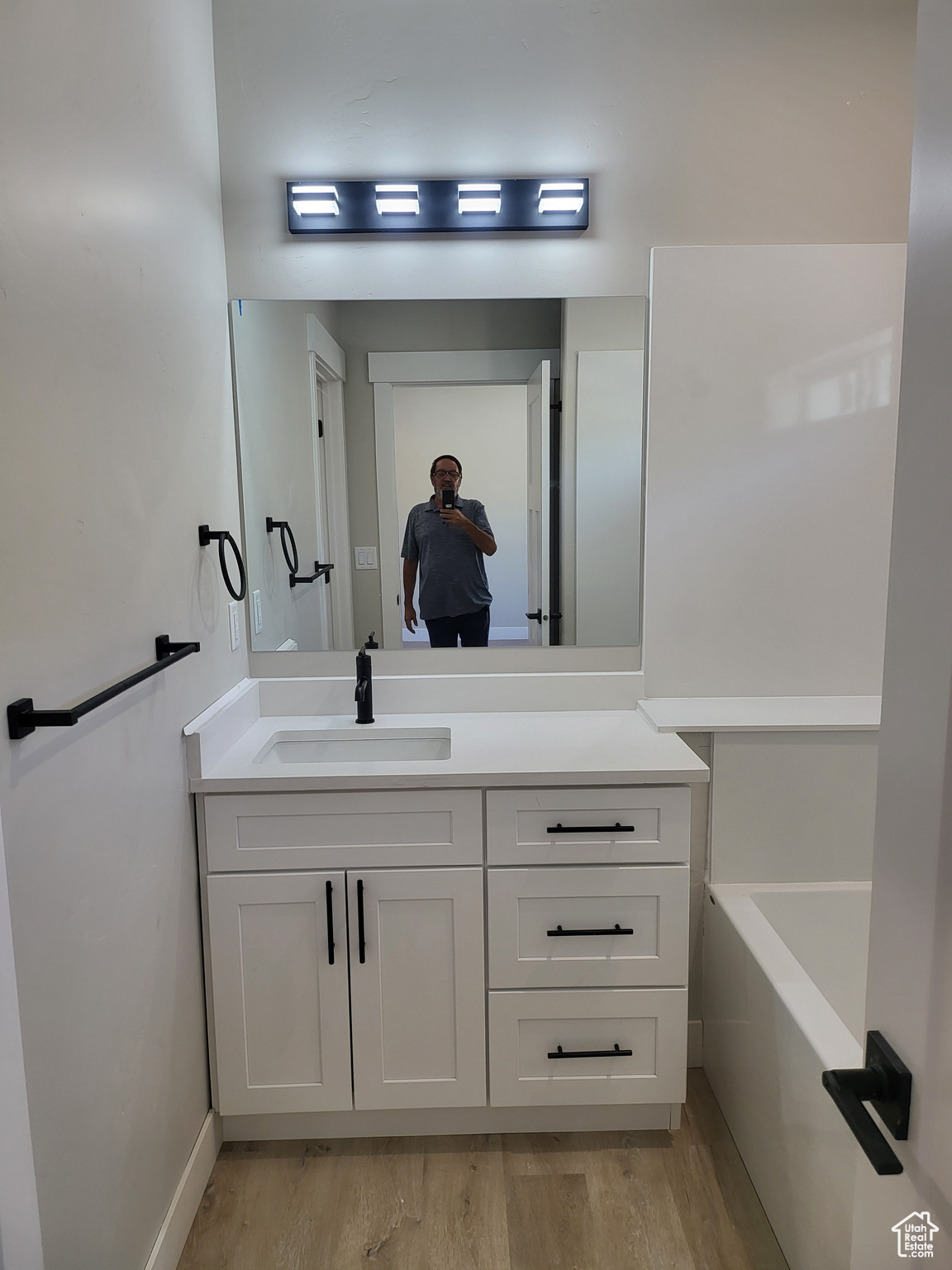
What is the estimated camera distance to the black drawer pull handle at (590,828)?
182 centimetres

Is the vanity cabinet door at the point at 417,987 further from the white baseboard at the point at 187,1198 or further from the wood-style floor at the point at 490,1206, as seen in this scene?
the white baseboard at the point at 187,1198

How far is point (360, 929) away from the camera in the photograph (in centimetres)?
181

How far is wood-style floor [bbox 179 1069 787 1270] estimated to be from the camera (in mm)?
1605

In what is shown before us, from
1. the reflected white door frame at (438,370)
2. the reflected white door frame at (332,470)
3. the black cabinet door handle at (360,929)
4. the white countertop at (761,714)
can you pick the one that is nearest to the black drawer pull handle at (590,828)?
the white countertop at (761,714)

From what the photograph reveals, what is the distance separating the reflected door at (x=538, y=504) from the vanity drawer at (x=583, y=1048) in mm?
957

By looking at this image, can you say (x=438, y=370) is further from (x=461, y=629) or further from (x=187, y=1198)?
(x=187, y=1198)

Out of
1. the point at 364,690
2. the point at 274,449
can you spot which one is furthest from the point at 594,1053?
the point at 274,449

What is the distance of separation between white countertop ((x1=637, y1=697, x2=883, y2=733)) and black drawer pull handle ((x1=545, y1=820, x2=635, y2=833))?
13.2 inches

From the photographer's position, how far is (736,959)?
1856mm

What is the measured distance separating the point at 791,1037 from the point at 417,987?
789 mm

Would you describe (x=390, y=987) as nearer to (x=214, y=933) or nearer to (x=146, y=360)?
(x=214, y=933)

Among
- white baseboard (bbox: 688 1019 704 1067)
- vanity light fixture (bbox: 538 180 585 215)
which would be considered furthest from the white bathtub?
vanity light fixture (bbox: 538 180 585 215)

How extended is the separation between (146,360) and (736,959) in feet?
5.89

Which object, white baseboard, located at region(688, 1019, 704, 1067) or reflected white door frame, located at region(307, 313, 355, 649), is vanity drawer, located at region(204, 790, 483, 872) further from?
white baseboard, located at region(688, 1019, 704, 1067)
